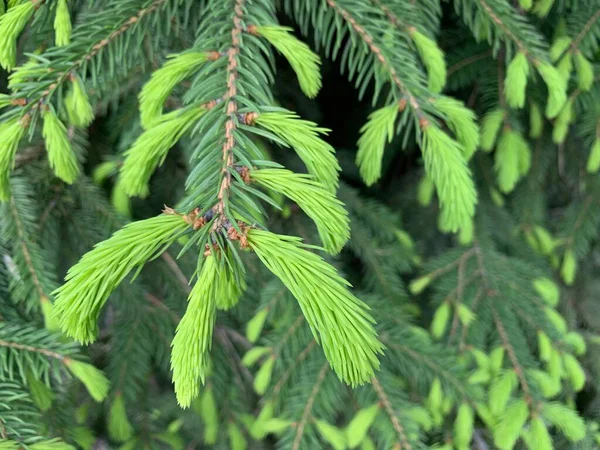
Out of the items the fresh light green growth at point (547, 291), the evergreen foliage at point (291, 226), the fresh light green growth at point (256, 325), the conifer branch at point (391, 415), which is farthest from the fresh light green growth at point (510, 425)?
the fresh light green growth at point (256, 325)

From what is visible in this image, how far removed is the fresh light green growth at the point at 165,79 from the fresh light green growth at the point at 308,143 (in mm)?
168

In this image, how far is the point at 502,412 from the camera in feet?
3.85

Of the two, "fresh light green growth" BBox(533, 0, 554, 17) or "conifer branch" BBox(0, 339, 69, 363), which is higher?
"fresh light green growth" BBox(533, 0, 554, 17)

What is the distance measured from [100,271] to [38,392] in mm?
557

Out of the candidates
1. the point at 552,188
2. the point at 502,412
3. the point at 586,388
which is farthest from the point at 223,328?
the point at 552,188

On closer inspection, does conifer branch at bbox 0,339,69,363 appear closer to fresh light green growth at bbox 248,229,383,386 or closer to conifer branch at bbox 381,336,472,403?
fresh light green growth at bbox 248,229,383,386

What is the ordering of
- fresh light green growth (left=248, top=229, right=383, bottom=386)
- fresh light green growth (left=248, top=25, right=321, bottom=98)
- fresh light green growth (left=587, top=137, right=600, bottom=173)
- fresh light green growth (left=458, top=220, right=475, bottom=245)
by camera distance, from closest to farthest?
1. fresh light green growth (left=248, top=229, right=383, bottom=386)
2. fresh light green growth (left=248, top=25, right=321, bottom=98)
3. fresh light green growth (left=587, top=137, right=600, bottom=173)
4. fresh light green growth (left=458, top=220, right=475, bottom=245)

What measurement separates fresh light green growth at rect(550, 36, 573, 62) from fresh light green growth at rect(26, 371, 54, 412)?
1.31 m

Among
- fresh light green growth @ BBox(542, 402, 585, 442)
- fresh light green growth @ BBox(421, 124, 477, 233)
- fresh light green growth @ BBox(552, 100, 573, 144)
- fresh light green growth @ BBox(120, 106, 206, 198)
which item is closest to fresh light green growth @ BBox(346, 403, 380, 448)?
fresh light green growth @ BBox(542, 402, 585, 442)

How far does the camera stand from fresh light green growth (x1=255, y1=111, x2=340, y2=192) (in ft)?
2.36

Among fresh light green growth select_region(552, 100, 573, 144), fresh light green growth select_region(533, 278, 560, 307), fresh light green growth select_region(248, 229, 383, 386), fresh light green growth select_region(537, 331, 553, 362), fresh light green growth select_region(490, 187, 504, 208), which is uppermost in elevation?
fresh light green growth select_region(552, 100, 573, 144)

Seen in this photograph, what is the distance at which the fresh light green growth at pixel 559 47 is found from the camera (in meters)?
1.14

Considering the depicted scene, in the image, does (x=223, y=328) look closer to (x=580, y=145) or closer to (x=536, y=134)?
(x=536, y=134)

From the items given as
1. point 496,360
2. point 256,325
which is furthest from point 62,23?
point 496,360
